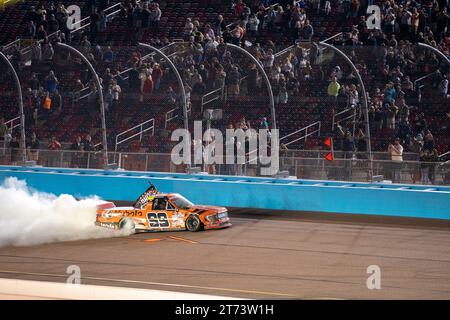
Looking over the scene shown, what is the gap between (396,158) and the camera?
2414 centimetres

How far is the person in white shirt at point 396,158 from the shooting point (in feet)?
79.0

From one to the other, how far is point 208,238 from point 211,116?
6.38m

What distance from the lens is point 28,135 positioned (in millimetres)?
28953

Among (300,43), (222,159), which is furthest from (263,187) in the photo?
(300,43)

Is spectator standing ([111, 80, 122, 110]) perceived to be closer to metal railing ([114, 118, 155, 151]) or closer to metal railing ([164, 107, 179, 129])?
metal railing ([114, 118, 155, 151])

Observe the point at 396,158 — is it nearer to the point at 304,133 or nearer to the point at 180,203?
the point at 304,133

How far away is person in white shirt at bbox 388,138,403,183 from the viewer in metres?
24.1

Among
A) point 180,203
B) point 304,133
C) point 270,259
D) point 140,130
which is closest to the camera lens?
point 270,259

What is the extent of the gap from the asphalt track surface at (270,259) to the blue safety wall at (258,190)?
0.67 metres

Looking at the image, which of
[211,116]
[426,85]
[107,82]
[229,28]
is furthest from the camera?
[229,28]

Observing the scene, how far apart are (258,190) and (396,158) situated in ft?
13.4

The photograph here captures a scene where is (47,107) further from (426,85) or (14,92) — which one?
(426,85)

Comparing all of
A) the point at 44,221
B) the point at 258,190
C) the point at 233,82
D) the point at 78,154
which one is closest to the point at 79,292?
the point at 44,221

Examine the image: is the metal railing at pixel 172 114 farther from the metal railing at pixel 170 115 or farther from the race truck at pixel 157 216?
the race truck at pixel 157 216
